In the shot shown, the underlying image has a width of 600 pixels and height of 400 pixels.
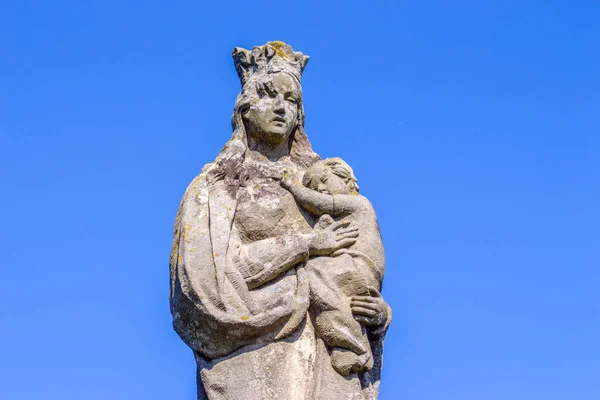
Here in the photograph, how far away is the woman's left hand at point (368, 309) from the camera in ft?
34.9

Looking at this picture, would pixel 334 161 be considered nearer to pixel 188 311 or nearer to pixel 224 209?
pixel 224 209

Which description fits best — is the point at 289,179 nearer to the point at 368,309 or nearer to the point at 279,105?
the point at 279,105

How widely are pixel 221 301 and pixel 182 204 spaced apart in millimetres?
1205

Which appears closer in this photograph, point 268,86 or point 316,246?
point 316,246

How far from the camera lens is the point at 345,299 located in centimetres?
1066

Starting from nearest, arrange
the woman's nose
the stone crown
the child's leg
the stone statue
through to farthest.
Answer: the stone statue, the child's leg, the woman's nose, the stone crown

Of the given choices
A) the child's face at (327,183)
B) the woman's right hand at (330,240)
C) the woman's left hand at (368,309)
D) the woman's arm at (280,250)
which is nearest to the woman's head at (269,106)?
the child's face at (327,183)

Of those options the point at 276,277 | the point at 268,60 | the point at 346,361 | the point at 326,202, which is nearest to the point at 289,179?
the point at 326,202

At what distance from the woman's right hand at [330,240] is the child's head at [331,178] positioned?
1.47ft

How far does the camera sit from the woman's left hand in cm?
1064

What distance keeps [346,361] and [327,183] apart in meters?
1.72

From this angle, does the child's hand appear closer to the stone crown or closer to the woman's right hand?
the woman's right hand

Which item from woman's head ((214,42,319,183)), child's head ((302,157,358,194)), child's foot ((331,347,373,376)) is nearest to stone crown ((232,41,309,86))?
woman's head ((214,42,319,183))

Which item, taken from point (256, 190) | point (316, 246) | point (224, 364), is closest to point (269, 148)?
point (256, 190)
